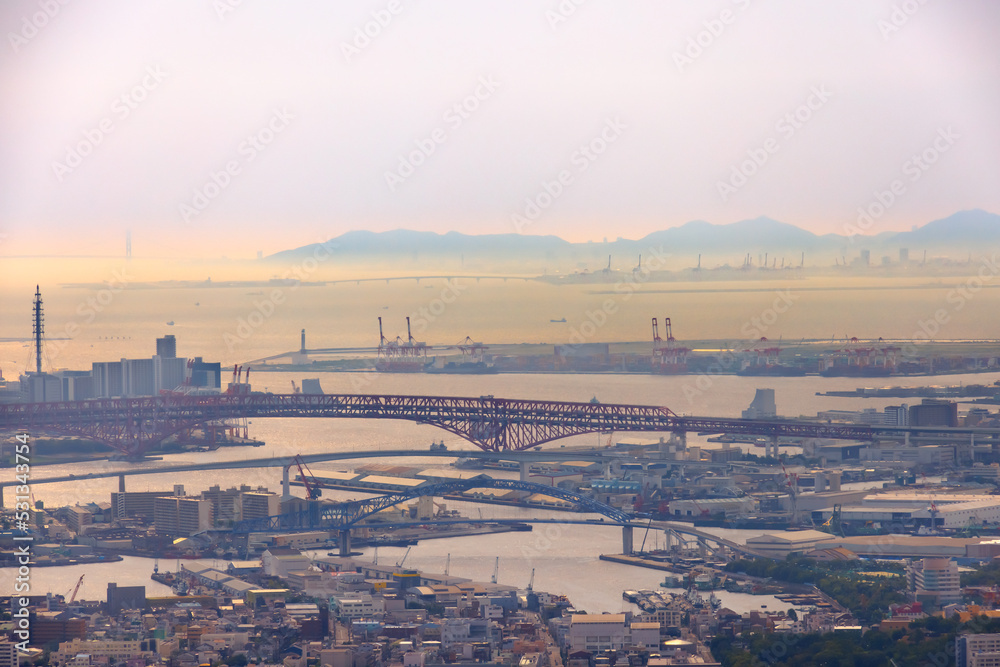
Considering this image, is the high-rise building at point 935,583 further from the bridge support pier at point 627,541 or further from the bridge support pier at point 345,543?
the bridge support pier at point 345,543

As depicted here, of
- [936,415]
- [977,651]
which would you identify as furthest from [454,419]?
[977,651]

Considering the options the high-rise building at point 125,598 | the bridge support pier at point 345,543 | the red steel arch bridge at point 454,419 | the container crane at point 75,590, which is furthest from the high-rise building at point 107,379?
the high-rise building at point 125,598

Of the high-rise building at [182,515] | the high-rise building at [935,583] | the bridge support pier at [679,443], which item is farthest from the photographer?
the bridge support pier at [679,443]

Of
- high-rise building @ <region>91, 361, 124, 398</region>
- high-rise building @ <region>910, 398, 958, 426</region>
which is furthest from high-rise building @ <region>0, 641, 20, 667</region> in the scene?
high-rise building @ <region>91, 361, 124, 398</region>

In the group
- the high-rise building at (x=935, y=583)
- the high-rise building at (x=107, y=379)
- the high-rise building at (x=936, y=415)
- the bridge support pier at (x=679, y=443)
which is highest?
the high-rise building at (x=107, y=379)

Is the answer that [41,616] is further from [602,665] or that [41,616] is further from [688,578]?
[688,578]

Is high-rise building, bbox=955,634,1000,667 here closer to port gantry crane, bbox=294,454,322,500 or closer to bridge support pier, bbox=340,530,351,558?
bridge support pier, bbox=340,530,351,558

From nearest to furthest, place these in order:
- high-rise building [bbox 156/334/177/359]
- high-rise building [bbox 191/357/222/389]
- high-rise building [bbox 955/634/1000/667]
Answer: high-rise building [bbox 955/634/1000/667]
high-rise building [bbox 191/357/222/389]
high-rise building [bbox 156/334/177/359]

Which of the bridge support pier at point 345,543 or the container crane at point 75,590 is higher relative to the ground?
the bridge support pier at point 345,543

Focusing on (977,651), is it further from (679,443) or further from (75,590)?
(679,443)

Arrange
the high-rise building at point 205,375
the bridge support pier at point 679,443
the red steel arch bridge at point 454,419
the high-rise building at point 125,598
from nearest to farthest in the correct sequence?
the high-rise building at point 125,598 < the bridge support pier at point 679,443 < the red steel arch bridge at point 454,419 < the high-rise building at point 205,375

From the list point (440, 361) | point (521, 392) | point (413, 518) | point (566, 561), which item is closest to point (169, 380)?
point (521, 392)
